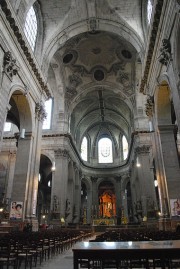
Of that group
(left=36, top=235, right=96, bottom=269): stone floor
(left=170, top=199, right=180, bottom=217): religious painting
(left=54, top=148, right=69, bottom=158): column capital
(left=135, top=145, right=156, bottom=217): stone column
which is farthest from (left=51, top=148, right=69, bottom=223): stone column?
(left=36, top=235, right=96, bottom=269): stone floor

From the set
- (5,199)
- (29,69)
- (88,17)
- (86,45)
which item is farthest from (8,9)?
(5,199)

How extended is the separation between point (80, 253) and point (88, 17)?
1845cm

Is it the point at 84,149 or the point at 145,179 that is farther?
the point at 84,149

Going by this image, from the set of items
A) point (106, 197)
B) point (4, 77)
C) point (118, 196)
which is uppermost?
point (4, 77)

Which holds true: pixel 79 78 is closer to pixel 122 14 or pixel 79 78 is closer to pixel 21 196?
pixel 122 14

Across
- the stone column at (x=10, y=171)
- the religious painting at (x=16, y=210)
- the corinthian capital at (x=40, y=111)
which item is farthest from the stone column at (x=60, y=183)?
the religious painting at (x=16, y=210)

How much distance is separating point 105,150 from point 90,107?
10067mm

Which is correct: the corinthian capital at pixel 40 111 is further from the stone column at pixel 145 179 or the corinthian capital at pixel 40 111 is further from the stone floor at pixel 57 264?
the stone column at pixel 145 179

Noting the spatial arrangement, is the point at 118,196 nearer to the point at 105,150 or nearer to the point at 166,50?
the point at 105,150

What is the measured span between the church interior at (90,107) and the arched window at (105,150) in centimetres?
18

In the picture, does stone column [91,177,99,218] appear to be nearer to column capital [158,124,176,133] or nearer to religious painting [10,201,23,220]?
religious painting [10,201,23,220]

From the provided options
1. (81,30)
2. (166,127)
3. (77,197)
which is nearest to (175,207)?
(166,127)

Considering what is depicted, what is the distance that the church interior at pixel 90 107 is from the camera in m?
11.6

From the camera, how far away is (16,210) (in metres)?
12.7
